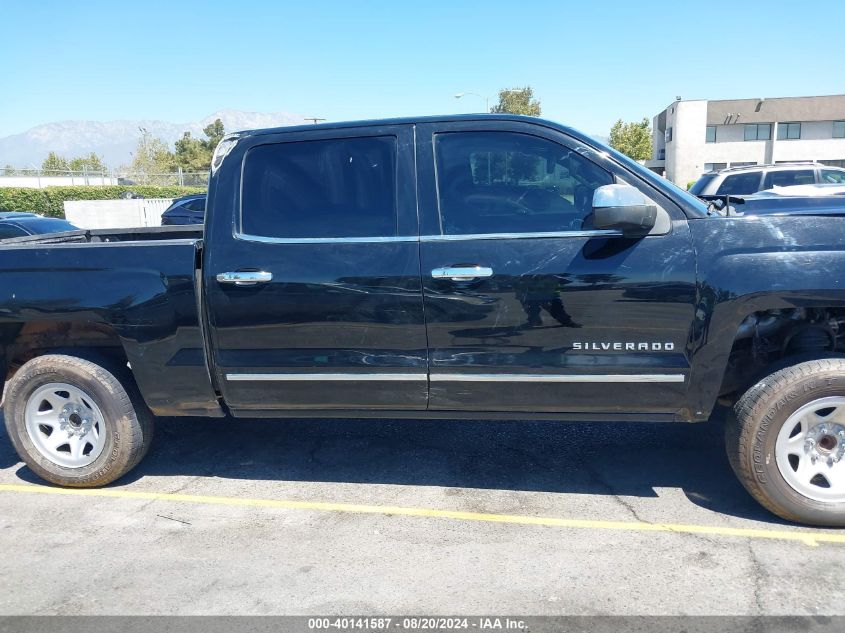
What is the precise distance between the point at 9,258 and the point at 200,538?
6.56 ft

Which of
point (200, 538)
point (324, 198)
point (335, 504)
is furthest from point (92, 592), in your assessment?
point (324, 198)

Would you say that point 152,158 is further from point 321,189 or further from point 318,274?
point 318,274

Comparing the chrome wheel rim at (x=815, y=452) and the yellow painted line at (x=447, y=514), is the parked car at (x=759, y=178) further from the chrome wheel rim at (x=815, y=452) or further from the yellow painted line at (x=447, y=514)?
the yellow painted line at (x=447, y=514)

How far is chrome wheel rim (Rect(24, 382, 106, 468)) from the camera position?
13.6 ft

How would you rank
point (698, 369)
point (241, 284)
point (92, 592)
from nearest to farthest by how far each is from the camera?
point (92, 592) → point (698, 369) → point (241, 284)

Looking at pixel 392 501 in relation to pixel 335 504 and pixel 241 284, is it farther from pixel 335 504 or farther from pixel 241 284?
pixel 241 284

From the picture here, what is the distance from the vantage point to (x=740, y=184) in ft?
39.6

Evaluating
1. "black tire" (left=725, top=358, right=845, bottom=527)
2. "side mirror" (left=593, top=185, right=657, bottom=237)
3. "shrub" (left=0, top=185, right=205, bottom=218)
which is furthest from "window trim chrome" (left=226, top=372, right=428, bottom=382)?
"shrub" (left=0, top=185, right=205, bottom=218)

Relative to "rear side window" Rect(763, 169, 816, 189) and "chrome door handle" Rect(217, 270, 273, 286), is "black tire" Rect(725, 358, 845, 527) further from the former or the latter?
"rear side window" Rect(763, 169, 816, 189)

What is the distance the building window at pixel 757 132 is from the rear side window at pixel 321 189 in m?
59.8

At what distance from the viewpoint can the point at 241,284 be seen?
370 cm

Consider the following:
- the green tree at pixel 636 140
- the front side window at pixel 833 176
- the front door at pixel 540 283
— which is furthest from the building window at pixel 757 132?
the front door at pixel 540 283

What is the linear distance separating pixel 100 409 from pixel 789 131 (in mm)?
61925

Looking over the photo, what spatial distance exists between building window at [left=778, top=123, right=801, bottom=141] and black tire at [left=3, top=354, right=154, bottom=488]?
61100 millimetres
